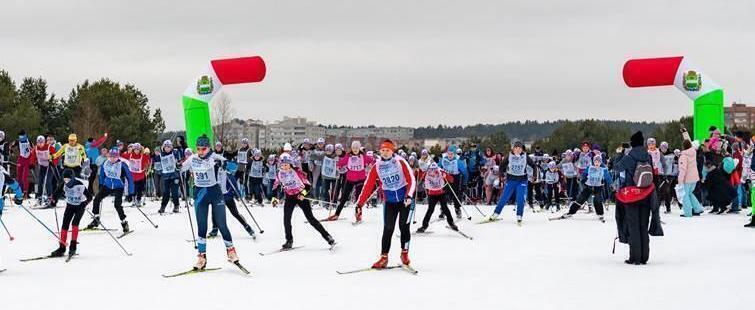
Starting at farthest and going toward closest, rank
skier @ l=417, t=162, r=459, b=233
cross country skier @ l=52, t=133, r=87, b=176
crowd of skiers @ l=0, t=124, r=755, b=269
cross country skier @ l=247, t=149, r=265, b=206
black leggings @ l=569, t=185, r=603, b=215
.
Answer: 1. cross country skier @ l=247, t=149, r=265, b=206
2. cross country skier @ l=52, t=133, r=87, b=176
3. black leggings @ l=569, t=185, r=603, b=215
4. skier @ l=417, t=162, r=459, b=233
5. crowd of skiers @ l=0, t=124, r=755, b=269

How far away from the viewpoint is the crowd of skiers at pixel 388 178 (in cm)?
985

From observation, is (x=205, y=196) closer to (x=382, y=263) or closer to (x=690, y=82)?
(x=382, y=263)

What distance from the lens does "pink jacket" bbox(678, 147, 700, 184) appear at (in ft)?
55.2

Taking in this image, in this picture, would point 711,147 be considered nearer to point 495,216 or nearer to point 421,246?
point 495,216

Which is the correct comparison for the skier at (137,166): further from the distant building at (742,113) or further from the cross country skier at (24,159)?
the distant building at (742,113)

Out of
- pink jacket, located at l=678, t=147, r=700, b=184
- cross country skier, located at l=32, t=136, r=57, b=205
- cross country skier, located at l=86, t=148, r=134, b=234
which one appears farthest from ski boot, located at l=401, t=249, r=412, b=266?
cross country skier, located at l=32, t=136, r=57, b=205

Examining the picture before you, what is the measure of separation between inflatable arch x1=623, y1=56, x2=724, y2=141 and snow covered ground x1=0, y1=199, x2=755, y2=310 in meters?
7.30

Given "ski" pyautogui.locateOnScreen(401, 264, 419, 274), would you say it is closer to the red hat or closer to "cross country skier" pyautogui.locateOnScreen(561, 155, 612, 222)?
the red hat

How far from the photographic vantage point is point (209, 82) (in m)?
23.5

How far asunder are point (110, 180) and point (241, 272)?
17.0ft

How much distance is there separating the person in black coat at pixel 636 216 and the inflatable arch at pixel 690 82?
1217cm

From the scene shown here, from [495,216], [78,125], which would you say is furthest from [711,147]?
[78,125]

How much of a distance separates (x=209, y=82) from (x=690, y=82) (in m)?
14.4

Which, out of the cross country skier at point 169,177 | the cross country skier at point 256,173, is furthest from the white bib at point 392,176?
the cross country skier at point 256,173
